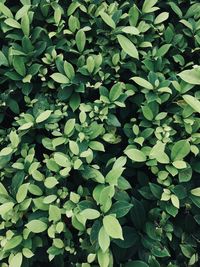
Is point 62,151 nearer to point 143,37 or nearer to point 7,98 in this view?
point 7,98

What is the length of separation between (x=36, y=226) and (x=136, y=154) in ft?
1.55

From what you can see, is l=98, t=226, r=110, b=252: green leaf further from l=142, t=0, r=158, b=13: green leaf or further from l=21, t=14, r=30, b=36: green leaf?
l=142, t=0, r=158, b=13: green leaf

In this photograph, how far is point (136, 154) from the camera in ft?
5.12

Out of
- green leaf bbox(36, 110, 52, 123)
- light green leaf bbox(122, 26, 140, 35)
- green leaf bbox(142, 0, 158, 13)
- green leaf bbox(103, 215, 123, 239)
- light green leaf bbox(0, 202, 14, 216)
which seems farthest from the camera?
Result: green leaf bbox(142, 0, 158, 13)

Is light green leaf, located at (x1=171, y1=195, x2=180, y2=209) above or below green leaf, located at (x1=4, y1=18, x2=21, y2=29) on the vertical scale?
below

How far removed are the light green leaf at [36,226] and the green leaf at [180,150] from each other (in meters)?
0.56

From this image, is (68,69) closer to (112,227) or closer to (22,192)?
(22,192)

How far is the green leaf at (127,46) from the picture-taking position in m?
1.68

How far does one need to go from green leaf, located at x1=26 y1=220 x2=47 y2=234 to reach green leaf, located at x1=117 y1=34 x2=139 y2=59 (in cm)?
79

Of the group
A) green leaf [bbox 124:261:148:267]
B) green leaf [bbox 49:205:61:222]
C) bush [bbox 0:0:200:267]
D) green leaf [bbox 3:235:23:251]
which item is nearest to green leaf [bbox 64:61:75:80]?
bush [bbox 0:0:200:267]

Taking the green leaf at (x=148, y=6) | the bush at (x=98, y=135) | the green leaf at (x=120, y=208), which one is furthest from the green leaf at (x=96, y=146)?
the green leaf at (x=148, y=6)

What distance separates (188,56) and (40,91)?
2.40ft

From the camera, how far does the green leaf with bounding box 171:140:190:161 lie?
59.7 inches

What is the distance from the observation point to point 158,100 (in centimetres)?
164
